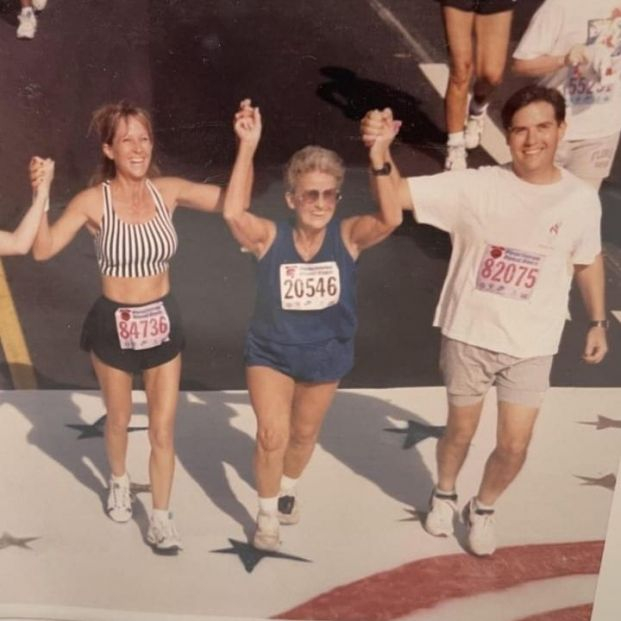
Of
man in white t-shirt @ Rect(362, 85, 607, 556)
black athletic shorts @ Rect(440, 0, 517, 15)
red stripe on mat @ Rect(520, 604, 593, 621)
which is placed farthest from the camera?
red stripe on mat @ Rect(520, 604, 593, 621)

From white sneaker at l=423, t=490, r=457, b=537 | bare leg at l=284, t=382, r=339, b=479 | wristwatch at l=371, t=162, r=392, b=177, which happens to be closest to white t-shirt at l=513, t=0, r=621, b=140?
wristwatch at l=371, t=162, r=392, b=177

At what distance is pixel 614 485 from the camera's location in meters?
2.55

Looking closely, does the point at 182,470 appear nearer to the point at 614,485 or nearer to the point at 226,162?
the point at 226,162

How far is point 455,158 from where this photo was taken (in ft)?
7.48

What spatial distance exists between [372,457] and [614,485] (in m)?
0.60

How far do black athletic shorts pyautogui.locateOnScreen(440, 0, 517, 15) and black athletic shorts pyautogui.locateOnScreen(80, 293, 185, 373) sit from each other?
2.92 ft

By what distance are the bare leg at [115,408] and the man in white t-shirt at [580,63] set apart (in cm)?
111

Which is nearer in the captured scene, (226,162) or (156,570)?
(226,162)

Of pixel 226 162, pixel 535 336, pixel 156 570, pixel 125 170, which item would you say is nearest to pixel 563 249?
pixel 535 336

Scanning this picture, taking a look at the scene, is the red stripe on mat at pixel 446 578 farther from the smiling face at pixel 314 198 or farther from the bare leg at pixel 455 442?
the smiling face at pixel 314 198

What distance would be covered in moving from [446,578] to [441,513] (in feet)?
0.59

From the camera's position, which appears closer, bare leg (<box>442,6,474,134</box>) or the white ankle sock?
bare leg (<box>442,6,474,134</box>)

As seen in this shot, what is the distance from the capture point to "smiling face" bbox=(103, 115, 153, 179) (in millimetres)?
2266

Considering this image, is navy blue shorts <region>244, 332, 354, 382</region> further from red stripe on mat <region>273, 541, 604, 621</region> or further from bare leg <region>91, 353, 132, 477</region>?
red stripe on mat <region>273, 541, 604, 621</region>
